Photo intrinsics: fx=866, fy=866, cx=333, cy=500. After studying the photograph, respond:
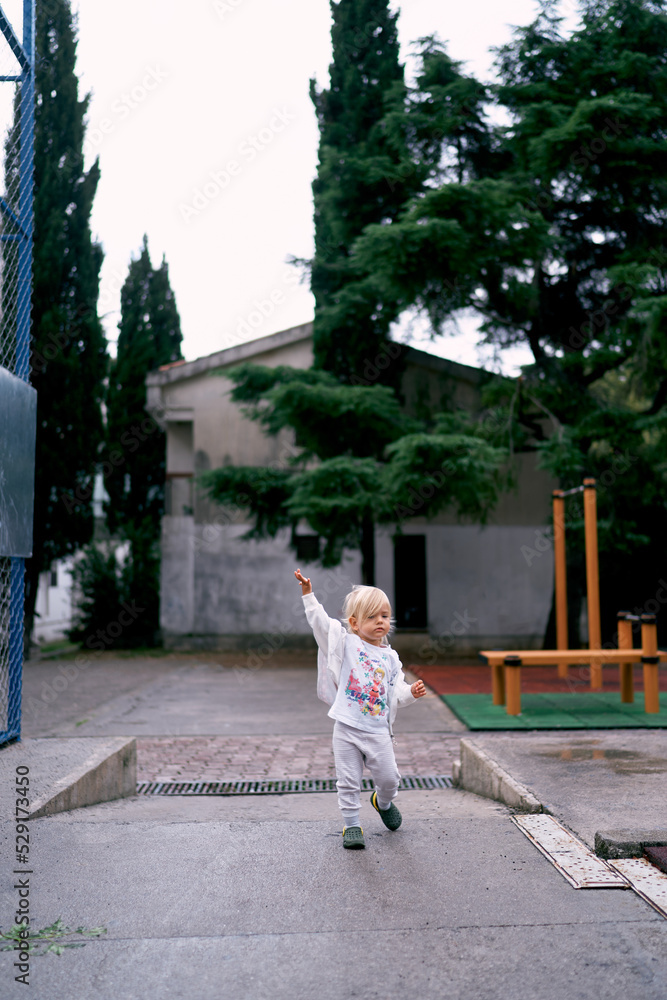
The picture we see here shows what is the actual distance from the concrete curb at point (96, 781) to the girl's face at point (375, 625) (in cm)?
189

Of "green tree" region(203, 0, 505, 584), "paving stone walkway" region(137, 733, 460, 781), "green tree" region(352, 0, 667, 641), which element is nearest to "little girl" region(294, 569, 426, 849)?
"paving stone walkway" region(137, 733, 460, 781)

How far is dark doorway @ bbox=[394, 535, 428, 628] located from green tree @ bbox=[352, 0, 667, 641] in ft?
12.5

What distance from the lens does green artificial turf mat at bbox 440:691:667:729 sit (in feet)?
27.7

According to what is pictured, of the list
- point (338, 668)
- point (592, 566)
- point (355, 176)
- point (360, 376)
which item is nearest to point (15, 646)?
point (338, 668)

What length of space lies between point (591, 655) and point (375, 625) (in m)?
5.56

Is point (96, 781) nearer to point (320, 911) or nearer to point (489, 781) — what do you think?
point (489, 781)

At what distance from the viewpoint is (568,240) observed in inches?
602

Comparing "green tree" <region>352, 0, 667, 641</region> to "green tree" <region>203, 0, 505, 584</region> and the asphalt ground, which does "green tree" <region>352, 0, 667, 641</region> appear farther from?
the asphalt ground

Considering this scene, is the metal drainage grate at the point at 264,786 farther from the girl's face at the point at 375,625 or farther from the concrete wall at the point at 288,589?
the concrete wall at the point at 288,589

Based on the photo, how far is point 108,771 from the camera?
5.58m

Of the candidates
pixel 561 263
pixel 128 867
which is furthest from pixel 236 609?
pixel 128 867

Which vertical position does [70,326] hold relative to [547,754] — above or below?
above

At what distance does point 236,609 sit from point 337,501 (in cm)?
596

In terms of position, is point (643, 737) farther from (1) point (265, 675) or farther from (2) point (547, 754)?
(1) point (265, 675)
